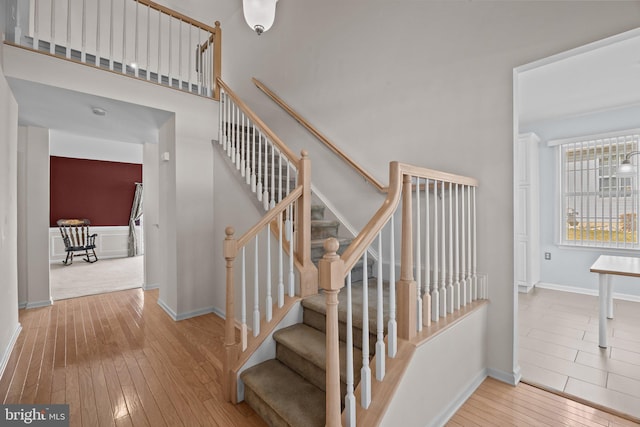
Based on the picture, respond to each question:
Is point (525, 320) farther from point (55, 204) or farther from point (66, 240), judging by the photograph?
point (55, 204)

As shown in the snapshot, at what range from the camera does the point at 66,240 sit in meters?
6.55

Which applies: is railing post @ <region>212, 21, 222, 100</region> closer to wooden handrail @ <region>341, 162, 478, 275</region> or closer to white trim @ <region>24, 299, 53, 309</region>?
wooden handrail @ <region>341, 162, 478, 275</region>

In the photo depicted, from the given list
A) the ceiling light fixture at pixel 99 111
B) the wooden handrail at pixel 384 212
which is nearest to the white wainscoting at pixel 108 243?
the ceiling light fixture at pixel 99 111

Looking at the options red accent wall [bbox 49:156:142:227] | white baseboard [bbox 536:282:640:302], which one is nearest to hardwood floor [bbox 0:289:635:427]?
white baseboard [bbox 536:282:640:302]

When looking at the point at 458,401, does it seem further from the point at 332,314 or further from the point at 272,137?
the point at 272,137

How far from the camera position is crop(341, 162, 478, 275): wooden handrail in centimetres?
127

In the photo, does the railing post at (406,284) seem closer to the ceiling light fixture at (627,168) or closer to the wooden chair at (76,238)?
the ceiling light fixture at (627,168)

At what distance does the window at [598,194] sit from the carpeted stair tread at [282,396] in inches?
188

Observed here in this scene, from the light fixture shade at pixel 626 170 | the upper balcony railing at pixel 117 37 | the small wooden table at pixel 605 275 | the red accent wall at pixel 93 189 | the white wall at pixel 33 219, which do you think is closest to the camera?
the small wooden table at pixel 605 275

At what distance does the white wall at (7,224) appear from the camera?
2363 mm

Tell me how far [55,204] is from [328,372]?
874 centimetres

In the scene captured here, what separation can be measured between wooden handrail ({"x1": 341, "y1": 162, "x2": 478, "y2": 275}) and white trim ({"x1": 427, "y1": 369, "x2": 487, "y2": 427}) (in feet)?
3.90

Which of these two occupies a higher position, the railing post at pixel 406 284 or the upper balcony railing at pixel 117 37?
the upper balcony railing at pixel 117 37

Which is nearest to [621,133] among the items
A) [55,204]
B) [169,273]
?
[169,273]
